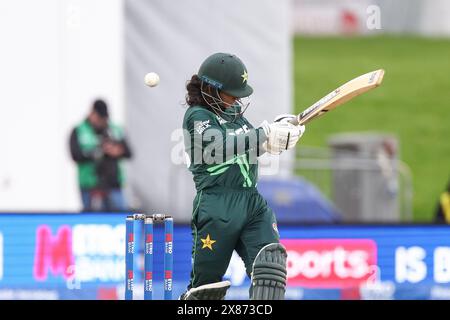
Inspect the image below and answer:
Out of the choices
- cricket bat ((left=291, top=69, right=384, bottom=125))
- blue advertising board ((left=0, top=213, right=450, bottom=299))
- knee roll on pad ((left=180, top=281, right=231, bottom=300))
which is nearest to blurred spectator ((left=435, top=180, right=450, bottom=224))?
blue advertising board ((left=0, top=213, right=450, bottom=299))

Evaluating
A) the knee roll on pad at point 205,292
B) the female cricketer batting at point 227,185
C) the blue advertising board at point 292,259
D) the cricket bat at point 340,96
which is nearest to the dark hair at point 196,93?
the female cricketer batting at point 227,185

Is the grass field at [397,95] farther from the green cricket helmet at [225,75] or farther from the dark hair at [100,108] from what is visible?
the green cricket helmet at [225,75]

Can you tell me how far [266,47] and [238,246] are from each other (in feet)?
25.3

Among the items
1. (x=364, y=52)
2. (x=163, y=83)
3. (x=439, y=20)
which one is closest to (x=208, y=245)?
(x=163, y=83)

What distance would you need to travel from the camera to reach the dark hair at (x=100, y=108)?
47.2 feet

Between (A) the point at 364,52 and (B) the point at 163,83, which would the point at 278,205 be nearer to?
(B) the point at 163,83

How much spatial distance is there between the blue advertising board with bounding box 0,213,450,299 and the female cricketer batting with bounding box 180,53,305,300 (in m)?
4.29

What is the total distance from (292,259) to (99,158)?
126 inches

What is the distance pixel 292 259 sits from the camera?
12.3 m

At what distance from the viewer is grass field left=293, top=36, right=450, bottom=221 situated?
30.4m

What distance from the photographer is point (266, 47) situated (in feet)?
50.2

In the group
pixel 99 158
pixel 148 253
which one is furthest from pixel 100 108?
pixel 148 253

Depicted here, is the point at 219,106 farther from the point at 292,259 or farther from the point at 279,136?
the point at 292,259

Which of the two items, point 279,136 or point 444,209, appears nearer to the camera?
point 279,136
